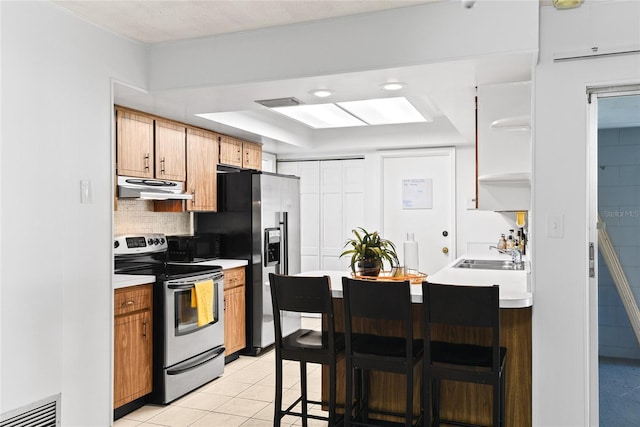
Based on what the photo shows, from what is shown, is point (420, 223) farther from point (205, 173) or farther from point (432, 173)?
point (205, 173)

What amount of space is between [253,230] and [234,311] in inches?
30.1

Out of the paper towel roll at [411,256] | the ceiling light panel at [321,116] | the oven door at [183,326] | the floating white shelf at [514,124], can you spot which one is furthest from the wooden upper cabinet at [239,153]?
the floating white shelf at [514,124]

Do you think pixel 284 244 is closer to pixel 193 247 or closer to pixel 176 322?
pixel 193 247

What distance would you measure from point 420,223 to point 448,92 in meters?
2.85

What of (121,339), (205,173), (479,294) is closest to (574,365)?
(479,294)

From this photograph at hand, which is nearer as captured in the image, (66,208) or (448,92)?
(66,208)

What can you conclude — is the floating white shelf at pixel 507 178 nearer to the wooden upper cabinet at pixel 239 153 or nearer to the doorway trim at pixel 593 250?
the doorway trim at pixel 593 250

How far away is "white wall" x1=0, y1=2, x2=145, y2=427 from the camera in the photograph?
2465 mm

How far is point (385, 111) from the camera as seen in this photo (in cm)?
503

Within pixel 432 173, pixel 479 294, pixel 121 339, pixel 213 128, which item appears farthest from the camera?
pixel 432 173

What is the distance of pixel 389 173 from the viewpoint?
6.31 meters

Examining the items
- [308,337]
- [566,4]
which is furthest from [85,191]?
[566,4]

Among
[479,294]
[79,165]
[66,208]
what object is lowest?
[479,294]

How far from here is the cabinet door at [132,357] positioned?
335cm
